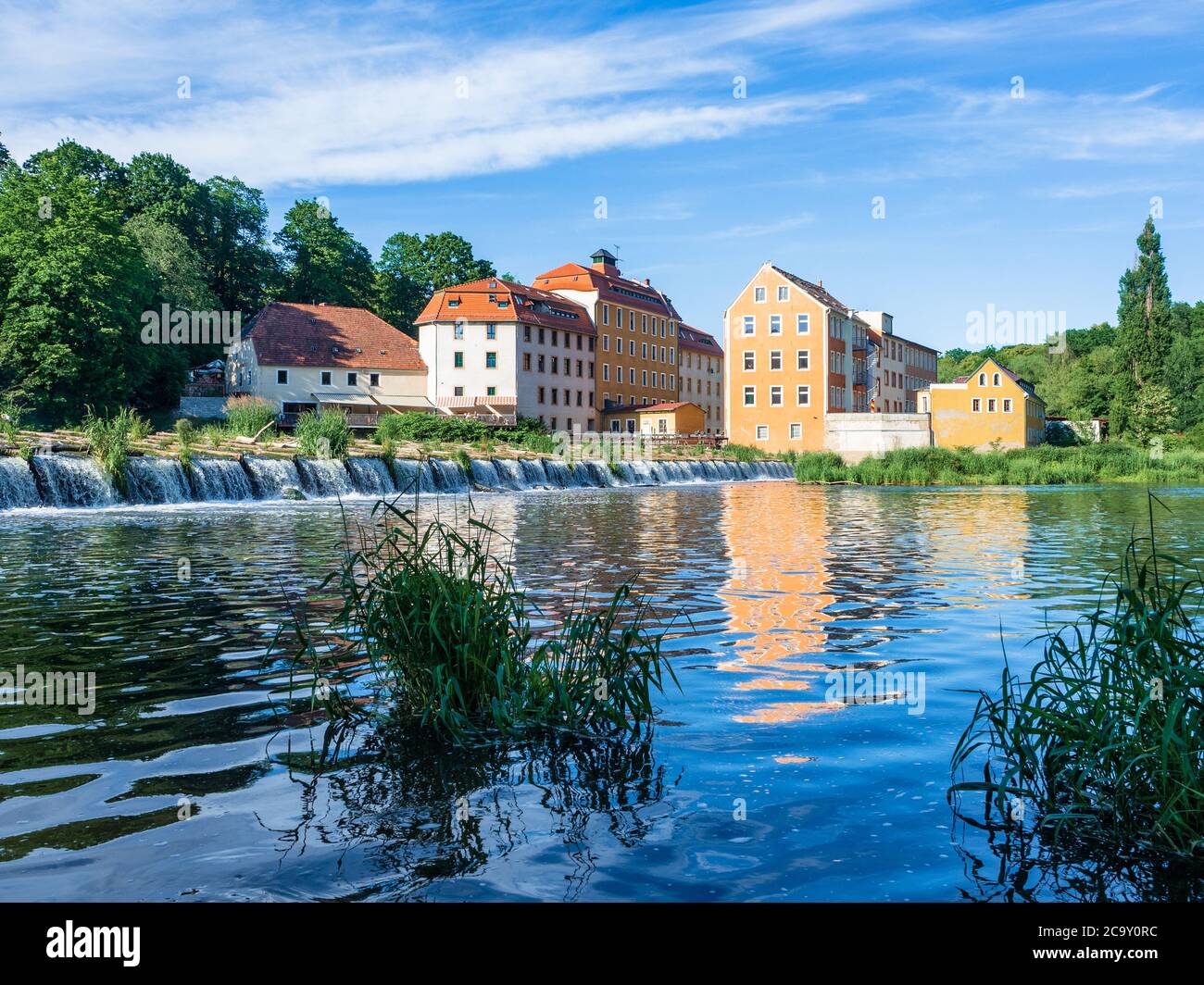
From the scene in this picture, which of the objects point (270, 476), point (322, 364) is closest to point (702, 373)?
point (322, 364)

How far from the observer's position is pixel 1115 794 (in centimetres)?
460

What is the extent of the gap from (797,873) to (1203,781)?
1828mm

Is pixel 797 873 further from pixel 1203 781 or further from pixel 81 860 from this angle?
pixel 81 860

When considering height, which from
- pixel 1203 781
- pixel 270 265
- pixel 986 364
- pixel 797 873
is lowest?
pixel 797 873

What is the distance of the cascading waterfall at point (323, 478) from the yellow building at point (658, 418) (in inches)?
1828

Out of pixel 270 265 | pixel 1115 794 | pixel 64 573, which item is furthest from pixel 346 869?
pixel 270 265

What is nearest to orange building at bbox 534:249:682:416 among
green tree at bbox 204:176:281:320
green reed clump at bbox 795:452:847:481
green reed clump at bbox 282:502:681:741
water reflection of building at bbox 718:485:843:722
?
green tree at bbox 204:176:281:320

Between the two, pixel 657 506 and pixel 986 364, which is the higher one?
pixel 986 364

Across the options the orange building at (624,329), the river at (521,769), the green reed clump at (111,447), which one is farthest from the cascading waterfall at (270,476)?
the orange building at (624,329)

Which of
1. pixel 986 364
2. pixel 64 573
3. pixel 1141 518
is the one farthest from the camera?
pixel 986 364

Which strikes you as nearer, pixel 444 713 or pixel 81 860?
pixel 81 860

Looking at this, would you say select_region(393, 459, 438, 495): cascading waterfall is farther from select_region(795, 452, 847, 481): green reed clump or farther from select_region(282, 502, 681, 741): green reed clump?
select_region(282, 502, 681, 741): green reed clump

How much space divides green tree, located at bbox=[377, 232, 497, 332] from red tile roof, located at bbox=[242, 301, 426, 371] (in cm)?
1622

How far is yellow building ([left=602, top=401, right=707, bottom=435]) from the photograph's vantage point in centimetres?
8244
